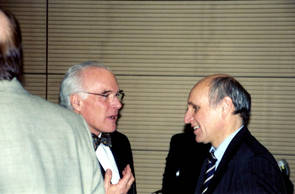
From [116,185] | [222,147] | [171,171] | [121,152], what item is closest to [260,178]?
[222,147]

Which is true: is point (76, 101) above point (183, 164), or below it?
above

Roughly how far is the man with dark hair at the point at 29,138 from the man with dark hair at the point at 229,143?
3.53ft

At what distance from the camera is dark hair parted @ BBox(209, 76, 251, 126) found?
2.21m

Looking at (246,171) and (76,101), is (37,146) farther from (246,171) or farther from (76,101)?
(76,101)

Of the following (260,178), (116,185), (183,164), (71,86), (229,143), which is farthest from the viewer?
(183,164)

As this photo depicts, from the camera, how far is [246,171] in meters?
1.88

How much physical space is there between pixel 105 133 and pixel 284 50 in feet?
7.09

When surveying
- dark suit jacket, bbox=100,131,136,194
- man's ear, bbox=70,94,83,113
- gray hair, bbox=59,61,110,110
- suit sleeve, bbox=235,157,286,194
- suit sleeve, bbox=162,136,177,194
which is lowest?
suit sleeve, bbox=162,136,177,194

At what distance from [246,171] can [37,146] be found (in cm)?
125

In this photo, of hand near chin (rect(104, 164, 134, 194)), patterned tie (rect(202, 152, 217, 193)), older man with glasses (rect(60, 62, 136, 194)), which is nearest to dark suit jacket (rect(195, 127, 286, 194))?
patterned tie (rect(202, 152, 217, 193))

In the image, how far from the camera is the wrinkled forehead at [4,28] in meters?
1.02

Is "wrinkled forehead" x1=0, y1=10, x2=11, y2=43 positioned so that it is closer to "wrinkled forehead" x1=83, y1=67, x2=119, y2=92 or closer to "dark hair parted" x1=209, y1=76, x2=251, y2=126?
"wrinkled forehead" x1=83, y1=67, x2=119, y2=92

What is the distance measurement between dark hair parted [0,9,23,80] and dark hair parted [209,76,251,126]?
1.48 meters

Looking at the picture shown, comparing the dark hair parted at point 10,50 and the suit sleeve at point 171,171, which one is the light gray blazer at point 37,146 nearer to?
the dark hair parted at point 10,50
